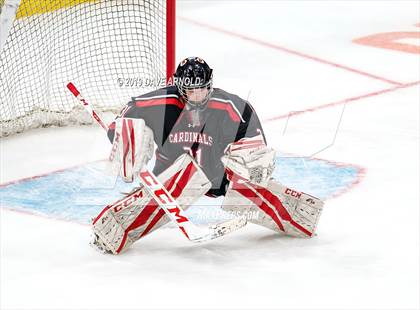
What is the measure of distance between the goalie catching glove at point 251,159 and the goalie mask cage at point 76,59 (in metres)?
1.76

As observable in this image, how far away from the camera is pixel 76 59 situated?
554 cm

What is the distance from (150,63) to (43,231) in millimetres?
1853

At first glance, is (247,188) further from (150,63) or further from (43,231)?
(150,63)

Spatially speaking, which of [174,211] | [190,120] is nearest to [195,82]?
[190,120]

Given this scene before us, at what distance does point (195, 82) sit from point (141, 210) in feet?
1.75

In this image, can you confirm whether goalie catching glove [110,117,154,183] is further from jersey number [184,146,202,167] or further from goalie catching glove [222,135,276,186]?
goalie catching glove [222,135,276,186]

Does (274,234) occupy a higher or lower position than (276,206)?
lower

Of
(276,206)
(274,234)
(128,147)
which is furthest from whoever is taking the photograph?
(274,234)

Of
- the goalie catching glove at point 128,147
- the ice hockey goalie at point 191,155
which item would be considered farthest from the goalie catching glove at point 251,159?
the goalie catching glove at point 128,147

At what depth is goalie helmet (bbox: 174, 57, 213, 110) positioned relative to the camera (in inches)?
132

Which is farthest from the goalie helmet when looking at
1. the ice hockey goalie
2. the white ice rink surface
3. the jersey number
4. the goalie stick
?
the white ice rink surface

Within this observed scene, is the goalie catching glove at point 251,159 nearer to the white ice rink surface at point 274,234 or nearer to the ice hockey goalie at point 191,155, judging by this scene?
the ice hockey goalie at point 191,155

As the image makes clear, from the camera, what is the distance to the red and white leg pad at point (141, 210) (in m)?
3.49

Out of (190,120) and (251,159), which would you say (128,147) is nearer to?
(190,120)
